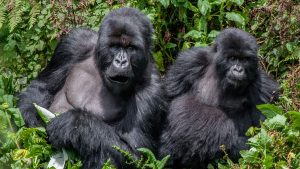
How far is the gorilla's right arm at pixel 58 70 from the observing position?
5500 mm

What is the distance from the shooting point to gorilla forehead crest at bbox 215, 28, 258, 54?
5406 mm

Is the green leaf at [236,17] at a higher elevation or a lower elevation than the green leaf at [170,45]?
higher

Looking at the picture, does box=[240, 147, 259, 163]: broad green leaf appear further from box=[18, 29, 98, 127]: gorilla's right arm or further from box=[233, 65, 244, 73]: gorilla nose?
box=[18, 29, 98, 127]: gorilla's right arm

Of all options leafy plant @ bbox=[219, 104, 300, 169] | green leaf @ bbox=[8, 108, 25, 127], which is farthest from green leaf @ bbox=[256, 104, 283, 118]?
green leaf @ bbox=[8, 108, 25, 127]

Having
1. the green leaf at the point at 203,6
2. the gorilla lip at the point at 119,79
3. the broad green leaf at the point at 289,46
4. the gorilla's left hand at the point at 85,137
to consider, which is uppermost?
the green leaf at the point at 203,6

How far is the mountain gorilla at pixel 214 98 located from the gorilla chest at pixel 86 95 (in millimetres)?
519

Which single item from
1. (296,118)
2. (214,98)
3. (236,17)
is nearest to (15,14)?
(214,98)

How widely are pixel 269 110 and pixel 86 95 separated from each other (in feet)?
4.51

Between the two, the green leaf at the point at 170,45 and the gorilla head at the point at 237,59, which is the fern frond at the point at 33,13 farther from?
the gorilla head at the point at 237,59

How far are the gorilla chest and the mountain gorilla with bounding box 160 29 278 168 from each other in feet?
1.70

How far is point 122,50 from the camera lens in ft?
16.4

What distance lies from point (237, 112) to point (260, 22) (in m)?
1.24

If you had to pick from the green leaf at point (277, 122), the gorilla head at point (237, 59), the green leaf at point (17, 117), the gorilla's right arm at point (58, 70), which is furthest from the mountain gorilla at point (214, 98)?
the green leaf at point (17, 117)

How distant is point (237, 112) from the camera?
5551 mm
